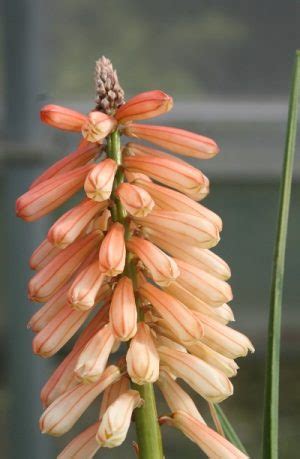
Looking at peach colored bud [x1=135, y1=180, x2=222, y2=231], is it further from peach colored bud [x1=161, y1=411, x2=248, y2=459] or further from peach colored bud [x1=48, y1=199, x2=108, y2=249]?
peach colored bud [x1=161, y1=411, x2=248, y2=459]

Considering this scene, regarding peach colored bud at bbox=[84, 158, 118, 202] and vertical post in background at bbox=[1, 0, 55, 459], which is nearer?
peach colored bud at bbox=[84, 158, 118, 202]

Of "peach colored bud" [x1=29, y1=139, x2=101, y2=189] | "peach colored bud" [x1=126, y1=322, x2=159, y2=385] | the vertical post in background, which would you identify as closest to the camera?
"peach colored bud" [x1=126, y1=322, x2=159, y2=385]

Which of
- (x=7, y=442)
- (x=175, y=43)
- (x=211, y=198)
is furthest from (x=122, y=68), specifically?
(x=7, y=442)

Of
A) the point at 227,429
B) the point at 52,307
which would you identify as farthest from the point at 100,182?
the point at 227,429

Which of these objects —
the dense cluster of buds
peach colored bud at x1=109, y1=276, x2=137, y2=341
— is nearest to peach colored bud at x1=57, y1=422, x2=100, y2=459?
the dense cluster of buds

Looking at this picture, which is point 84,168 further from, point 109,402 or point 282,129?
point 282,129

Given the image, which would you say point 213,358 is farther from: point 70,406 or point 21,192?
point 21,192

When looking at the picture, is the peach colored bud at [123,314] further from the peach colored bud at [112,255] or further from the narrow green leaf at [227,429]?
the narrow green leaf at [227,429]
